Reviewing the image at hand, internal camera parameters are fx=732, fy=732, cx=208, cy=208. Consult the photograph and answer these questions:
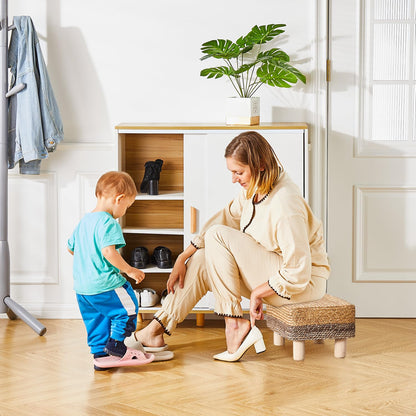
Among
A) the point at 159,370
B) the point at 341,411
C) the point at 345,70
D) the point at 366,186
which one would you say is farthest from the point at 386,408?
the point at 345,70

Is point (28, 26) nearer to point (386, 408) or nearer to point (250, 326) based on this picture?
point (250, 326)

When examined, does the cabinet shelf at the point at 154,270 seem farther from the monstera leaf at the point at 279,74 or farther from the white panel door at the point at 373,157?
the monstera leaf at the point at 279,74

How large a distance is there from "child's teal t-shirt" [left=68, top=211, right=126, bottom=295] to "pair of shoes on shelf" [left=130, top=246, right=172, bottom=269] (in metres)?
0.70

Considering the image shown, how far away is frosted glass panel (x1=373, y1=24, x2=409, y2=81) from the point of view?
383 cm

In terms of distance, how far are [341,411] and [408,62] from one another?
203cm

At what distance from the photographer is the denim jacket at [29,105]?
3715mm

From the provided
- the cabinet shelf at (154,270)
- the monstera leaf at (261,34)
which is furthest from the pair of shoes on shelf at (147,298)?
→ the monstera leaf at (261,34)

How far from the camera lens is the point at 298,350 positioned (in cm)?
312

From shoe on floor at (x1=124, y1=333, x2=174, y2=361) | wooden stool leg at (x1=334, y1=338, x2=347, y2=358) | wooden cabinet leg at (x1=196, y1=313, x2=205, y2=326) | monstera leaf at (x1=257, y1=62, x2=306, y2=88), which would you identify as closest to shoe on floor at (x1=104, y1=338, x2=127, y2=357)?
shoe on floor at (x1=124, y1=333, x2=174, y2=361)

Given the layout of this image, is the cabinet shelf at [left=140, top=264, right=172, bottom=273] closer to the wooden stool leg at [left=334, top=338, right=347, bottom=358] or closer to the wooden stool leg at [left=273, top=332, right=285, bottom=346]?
the wooden stool leg at [left=273, top=332, right=285, bottom=346]

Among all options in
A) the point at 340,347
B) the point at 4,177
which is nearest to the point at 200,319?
the point at 340,347

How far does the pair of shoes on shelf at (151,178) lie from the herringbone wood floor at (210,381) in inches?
29.3

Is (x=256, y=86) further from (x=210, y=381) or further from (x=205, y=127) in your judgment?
(x=210, y=381)

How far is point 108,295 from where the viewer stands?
9.86ft
